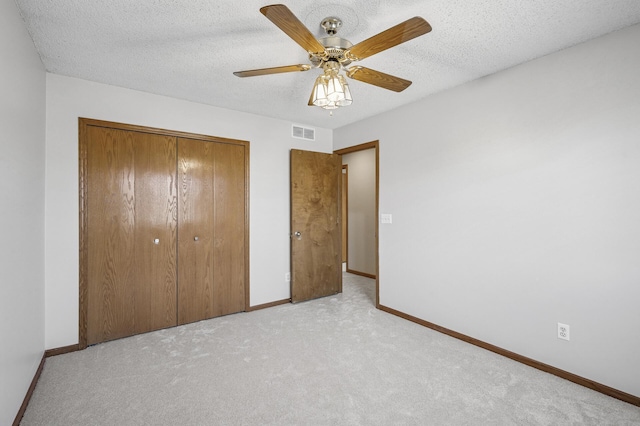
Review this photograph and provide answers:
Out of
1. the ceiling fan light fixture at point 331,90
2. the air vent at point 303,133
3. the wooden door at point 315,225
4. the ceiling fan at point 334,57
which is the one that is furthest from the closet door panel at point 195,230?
the ceiling fan light fixture at point 331,90

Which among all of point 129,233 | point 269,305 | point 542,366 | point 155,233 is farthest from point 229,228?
point 542,366

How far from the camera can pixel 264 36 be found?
199 centimetres

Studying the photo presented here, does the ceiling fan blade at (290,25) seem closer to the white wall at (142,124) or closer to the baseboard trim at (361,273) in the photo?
the white wall at (142,124)

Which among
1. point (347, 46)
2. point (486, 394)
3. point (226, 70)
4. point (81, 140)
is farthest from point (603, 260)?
point (81, 140)

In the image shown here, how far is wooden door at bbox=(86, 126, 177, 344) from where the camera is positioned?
268 centimetres

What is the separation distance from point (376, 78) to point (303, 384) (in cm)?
219

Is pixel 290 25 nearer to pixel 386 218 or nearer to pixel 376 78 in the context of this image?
pixel 376 78

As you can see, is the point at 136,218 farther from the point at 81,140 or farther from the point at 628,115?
the point at 628,115

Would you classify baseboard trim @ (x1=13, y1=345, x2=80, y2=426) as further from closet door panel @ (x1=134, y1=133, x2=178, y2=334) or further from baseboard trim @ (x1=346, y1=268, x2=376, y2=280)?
baseboard trim @ (x1=346, y1=268, x2=376, y2=280)

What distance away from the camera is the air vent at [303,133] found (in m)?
3.98

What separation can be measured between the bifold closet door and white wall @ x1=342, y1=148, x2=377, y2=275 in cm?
261

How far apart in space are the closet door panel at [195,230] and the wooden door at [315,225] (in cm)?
105

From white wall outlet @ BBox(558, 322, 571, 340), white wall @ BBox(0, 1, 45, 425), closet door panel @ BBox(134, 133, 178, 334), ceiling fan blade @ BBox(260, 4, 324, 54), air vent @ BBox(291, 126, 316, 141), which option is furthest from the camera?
air vent @ BBox(291, 126, 316, 141)

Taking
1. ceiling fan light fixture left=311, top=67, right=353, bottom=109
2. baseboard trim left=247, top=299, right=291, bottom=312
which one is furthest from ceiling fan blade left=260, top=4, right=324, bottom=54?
baseboard trim left=247, top=299, right=291, bottom=312
